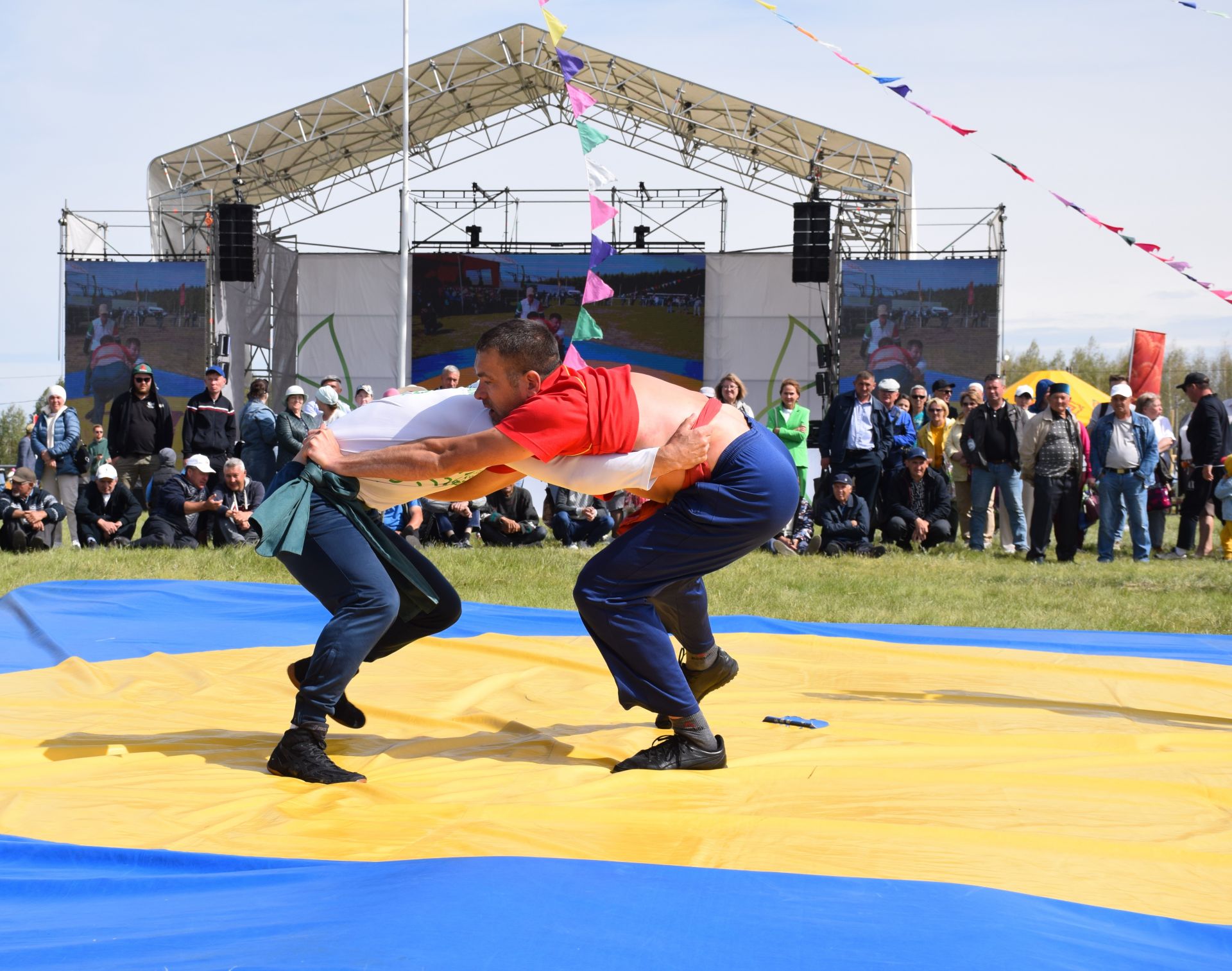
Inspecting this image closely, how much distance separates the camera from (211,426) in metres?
11.2

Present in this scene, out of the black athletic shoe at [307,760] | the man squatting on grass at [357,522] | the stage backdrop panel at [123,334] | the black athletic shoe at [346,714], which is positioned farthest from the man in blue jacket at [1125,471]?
the stage backdrop panel at [123,334]

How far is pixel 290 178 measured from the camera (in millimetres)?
23625

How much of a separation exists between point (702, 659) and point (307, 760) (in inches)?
52.5

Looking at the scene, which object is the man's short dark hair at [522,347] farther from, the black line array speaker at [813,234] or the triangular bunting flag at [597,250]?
the black line array speaker at [813,234]

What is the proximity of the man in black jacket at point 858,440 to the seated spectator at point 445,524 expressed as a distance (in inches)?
133

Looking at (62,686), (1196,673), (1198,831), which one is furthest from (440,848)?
(1196,673)

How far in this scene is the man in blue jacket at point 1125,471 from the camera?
34.2 feet

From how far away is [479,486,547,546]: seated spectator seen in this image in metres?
11.0

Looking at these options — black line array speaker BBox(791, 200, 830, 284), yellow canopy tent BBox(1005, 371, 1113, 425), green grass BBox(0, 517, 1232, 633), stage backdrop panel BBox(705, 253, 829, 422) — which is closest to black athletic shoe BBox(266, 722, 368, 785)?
green grass BBox(0, 517, 1232, 633)

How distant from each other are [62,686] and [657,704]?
2.53 m

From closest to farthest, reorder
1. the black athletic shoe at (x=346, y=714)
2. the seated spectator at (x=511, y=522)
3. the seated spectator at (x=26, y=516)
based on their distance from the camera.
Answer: the black athletic shoe at (x=346, y=714) → the seated spectator at (x=26, y=516) → the seated spectator at (x=511, y=522)

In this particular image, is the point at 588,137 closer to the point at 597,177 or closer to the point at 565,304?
the point at 597,177

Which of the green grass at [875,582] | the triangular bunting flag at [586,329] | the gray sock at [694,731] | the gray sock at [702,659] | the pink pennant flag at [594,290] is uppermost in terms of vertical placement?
the pink pennant flag at [594,290]

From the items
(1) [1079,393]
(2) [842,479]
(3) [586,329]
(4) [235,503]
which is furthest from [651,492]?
(1) [1079,393]
